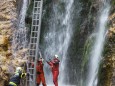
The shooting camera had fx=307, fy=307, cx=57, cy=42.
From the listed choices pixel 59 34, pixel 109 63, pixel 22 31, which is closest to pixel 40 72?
pixel 109 63

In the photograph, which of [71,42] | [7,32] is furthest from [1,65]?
[71,42]

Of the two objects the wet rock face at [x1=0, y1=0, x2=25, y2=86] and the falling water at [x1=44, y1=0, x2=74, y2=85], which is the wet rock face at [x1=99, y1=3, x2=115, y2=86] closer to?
the wet rock face at [x1=0, y1=0, x2=25, y2=86]

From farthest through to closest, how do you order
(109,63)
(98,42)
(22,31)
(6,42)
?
(22,31), (98,42), (6,42), (109,63)

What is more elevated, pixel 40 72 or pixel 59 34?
pixel 59 34

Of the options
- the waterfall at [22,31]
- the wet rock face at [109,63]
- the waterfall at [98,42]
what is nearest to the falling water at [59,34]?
the waterfall at [22,31]

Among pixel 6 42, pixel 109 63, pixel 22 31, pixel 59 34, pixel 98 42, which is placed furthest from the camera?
pixel 59 34

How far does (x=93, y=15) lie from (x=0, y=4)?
5.33 metres

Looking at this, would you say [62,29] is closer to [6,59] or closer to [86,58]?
[86,58]

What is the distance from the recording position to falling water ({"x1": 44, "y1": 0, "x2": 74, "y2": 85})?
714 inches

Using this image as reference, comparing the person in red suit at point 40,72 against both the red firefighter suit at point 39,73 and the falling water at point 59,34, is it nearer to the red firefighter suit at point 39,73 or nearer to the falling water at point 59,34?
the red firefighter suit at point 39,73

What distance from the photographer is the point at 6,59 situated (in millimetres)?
10664

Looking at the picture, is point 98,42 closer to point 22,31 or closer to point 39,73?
point 39,73

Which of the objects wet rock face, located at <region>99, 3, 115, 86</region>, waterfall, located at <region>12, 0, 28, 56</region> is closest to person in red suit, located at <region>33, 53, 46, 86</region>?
waterfall, located at <region>12, 0, 28, 56</region>

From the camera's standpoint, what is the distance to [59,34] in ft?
61.2
